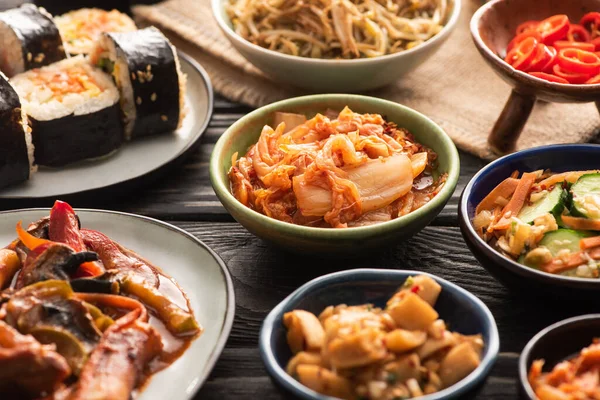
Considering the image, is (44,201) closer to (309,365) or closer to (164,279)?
(164,279)

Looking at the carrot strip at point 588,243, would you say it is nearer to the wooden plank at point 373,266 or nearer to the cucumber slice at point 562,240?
the cucumber slice at point 562,240

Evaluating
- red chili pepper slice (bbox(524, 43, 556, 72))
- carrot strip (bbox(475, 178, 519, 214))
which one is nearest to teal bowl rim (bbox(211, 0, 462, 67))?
red chili pepper slice (bbox(524, 43, 556, 72))

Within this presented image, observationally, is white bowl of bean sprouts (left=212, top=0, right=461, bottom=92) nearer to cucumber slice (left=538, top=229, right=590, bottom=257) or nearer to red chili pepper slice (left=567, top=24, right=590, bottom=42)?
red chili pepper slice (left=567, top=24, right=590, bottom=42)

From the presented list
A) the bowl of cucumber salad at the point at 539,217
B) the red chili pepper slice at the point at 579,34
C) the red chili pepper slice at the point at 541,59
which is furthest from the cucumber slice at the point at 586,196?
the red chili pepper slice at the point at 579,34

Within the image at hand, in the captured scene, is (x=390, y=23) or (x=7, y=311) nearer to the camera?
(x=7, y=311)

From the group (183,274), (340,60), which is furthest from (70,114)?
(340,60)

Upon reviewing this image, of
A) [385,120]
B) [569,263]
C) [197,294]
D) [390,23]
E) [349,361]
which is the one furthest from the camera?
[390,23]

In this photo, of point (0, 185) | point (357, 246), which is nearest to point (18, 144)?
point (0, 185)
